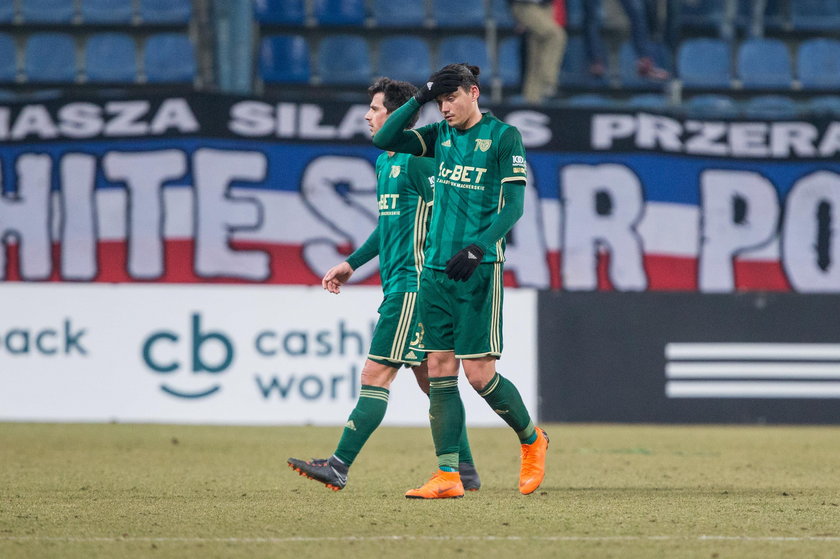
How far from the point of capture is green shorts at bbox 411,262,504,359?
590 cm

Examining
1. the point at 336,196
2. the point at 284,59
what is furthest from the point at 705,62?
the point at 336,196

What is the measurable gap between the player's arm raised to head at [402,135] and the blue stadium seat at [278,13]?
938 cm

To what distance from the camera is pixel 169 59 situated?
1474 centimetres

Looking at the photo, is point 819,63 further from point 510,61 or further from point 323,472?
point 323,472

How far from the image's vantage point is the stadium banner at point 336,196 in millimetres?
12602

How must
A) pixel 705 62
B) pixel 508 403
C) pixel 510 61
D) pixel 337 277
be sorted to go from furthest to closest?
pixel 705 62 < pixel 510 61 < pixel 337 277 < pixel 508 403

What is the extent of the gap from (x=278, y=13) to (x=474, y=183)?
9.74 m

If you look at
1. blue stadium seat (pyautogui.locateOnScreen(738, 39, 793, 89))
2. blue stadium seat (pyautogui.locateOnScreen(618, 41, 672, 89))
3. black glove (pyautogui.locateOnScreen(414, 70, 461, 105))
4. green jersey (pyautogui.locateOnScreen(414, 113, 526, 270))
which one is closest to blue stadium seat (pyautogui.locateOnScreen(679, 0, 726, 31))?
blue stadium seat (pyautogui.locateOnScreen(738, 39, 793, 89))

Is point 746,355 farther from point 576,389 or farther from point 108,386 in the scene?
point 108,386

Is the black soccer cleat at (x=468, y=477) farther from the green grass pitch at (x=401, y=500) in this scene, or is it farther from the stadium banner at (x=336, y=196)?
the stadium banner at (x=336, y=196)

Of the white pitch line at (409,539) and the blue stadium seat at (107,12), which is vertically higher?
the blue stadium seat at (107,12)

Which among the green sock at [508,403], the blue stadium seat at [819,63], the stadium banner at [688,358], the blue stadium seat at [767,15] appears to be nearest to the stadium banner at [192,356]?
the stadium banner at [688,358]

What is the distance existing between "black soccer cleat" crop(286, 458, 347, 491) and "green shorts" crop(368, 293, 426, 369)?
0.56m

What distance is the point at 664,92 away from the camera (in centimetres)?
1481
